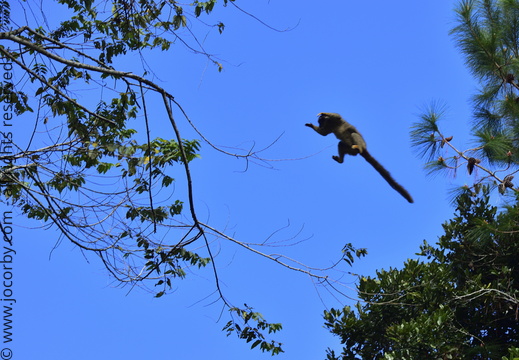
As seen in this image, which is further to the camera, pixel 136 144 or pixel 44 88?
pixel 136 144

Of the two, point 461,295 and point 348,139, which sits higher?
point 348,139

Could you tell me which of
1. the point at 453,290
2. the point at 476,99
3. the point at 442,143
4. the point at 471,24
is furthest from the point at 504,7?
the point at 453,290

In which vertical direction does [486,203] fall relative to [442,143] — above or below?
below

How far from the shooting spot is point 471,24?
8.32 m

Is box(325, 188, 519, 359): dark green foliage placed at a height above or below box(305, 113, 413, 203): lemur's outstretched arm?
below

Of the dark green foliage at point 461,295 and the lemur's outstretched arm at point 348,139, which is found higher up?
the lemur's outstretched arm at point 348,139

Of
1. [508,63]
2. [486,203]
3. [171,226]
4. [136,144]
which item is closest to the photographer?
[171,226]

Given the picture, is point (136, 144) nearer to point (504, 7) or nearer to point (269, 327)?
point (269, 327)

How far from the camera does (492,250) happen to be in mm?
7043

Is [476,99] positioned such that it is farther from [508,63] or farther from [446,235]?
[446,235]

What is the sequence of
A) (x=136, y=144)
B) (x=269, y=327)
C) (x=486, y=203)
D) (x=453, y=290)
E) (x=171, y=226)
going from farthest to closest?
(x=486, y=203) → (x=453, y=290) → (x=136, y=144) → (x=269, y=327) → (x=171, y=226)

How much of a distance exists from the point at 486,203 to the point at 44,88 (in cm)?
533

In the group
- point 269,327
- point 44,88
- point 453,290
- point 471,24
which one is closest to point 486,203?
point 453,290

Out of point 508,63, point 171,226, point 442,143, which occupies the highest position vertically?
point 508,63
